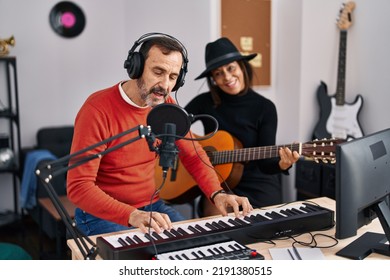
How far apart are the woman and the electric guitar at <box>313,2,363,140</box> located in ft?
3.64

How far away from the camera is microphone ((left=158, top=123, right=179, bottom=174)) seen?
3.80 ft

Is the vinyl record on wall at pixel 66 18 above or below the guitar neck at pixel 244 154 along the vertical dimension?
above

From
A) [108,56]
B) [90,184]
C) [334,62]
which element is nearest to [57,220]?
[90,184]

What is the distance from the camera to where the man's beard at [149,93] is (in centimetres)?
163

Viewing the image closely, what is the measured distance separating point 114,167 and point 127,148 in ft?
0.28

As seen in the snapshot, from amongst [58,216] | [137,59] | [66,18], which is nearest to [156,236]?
[137,59]

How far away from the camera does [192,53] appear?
129 inches

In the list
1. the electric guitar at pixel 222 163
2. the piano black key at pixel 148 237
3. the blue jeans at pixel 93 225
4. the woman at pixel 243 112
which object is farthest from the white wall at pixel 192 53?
the piano black key at pixel 148 237

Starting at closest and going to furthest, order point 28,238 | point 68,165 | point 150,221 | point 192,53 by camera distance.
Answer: point 68,165, point 150,221, point 192,53, point 28,238

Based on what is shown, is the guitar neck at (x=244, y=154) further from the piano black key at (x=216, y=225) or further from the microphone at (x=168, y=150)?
the microphone at (x=168, y=150)

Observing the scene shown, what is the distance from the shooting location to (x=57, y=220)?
289cm

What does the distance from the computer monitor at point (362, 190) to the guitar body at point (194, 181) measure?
3.03 feet

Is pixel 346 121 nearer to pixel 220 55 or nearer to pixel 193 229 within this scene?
pixel 220 55

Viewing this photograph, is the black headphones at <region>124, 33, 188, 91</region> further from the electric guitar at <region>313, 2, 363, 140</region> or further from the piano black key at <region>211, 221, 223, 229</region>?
the electric guitar at <region>313, 2, 363, 140</region>
